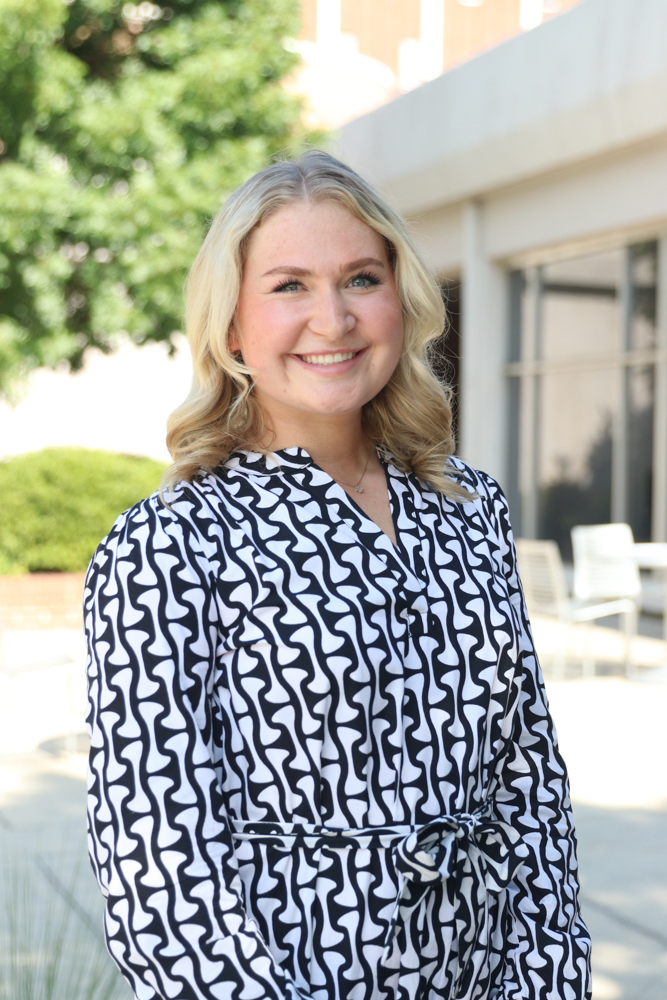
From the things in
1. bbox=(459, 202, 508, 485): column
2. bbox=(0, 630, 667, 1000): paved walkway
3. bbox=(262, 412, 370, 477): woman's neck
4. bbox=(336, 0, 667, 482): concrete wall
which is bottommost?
bbox=(0, 630, 667, 1000): paved walkway

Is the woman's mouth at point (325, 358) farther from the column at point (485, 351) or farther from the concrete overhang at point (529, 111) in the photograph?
the column at point (485, 351)

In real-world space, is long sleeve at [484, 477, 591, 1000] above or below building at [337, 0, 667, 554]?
below

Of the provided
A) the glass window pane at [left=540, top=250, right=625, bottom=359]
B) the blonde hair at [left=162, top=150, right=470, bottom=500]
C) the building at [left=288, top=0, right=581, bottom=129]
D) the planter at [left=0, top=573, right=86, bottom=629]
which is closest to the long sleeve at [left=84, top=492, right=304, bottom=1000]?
the blonde hair at [left=162, top=150, right=470, bottom=500]

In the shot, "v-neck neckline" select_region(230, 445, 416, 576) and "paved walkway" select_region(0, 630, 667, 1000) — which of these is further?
"paved walkway" select_region(0, 630, 667, 1000)

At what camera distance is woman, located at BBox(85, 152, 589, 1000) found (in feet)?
4.50

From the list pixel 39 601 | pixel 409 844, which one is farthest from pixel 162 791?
pixel 39 601

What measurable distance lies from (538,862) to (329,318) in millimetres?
833

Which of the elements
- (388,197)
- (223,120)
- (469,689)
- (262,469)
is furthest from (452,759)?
(223,120)

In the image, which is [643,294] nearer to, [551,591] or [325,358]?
[551,591]

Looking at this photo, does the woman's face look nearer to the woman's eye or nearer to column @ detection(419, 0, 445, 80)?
the woman's eye

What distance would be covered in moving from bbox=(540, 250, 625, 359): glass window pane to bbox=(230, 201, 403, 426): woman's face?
34.9 feet

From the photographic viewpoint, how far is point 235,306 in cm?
159

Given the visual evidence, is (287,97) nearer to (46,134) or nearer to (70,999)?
(46,134)

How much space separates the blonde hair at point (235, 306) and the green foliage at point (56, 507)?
1024 cm
